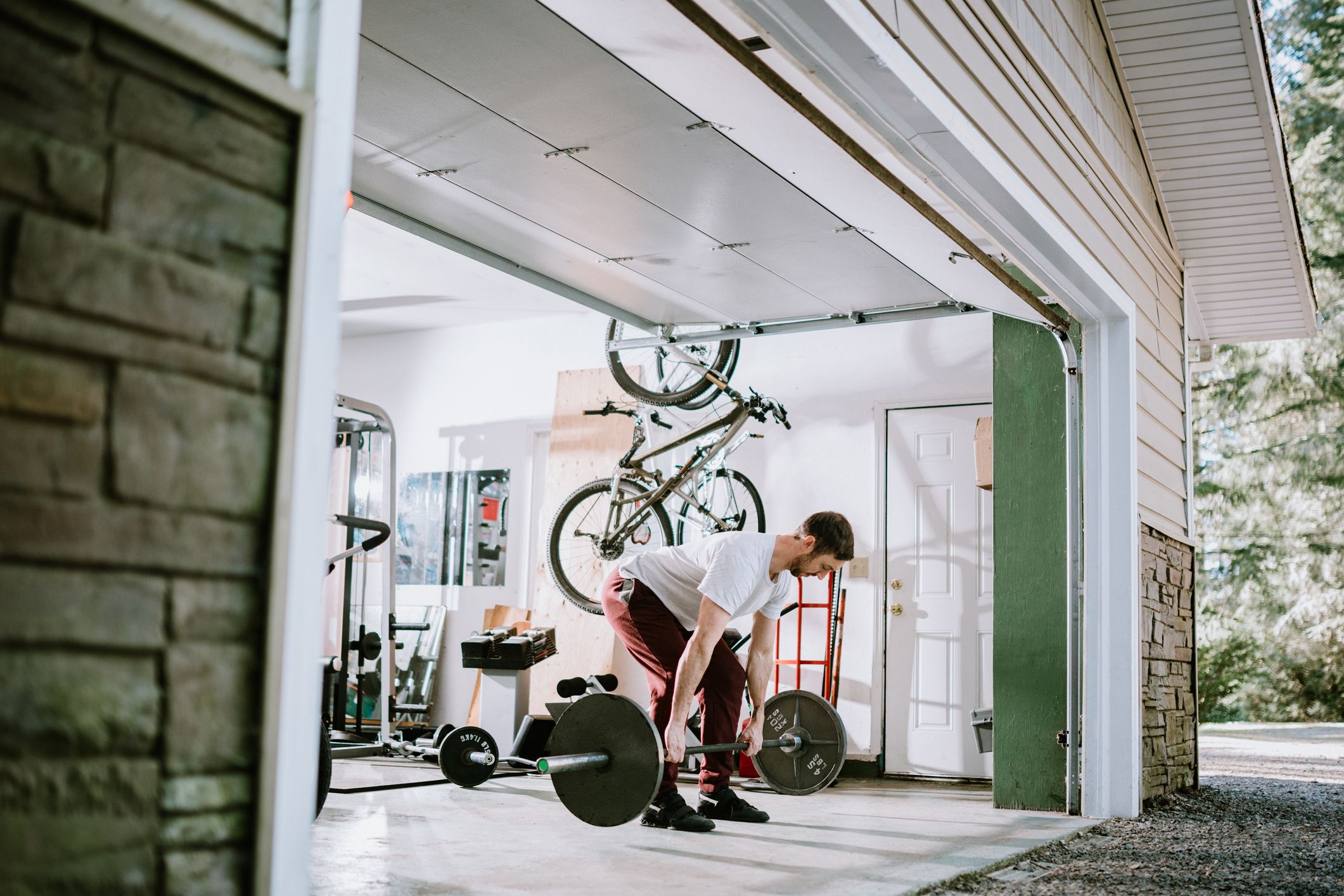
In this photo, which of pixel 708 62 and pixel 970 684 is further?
pixel 970 684

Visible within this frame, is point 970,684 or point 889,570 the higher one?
point 889,570

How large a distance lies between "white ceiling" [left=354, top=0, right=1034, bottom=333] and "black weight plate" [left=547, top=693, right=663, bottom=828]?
6.41 feet

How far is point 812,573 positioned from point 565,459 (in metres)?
4.52

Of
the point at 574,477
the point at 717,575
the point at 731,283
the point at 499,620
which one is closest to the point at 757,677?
the point at 717,575

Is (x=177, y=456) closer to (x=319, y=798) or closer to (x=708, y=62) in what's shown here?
(x=708, y=62)

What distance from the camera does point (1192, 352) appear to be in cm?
935

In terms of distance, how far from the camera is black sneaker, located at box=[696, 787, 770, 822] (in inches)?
190

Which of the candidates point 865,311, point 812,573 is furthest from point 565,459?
point 812,573

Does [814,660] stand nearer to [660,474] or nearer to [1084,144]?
[660,474]

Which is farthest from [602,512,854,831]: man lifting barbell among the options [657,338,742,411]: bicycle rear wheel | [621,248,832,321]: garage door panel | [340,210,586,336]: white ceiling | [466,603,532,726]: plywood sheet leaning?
[466,603,532,726]: plywood sheet leaning

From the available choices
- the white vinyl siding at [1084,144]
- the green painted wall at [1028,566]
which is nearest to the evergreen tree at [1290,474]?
the white vinyl siding at [1084,144]

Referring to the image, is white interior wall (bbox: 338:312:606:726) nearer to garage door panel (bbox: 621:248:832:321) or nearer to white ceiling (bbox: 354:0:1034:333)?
garage door panel (bbox: 621:248:832:321)

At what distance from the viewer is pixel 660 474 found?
7680 mm

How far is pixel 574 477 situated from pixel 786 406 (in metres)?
1.67
